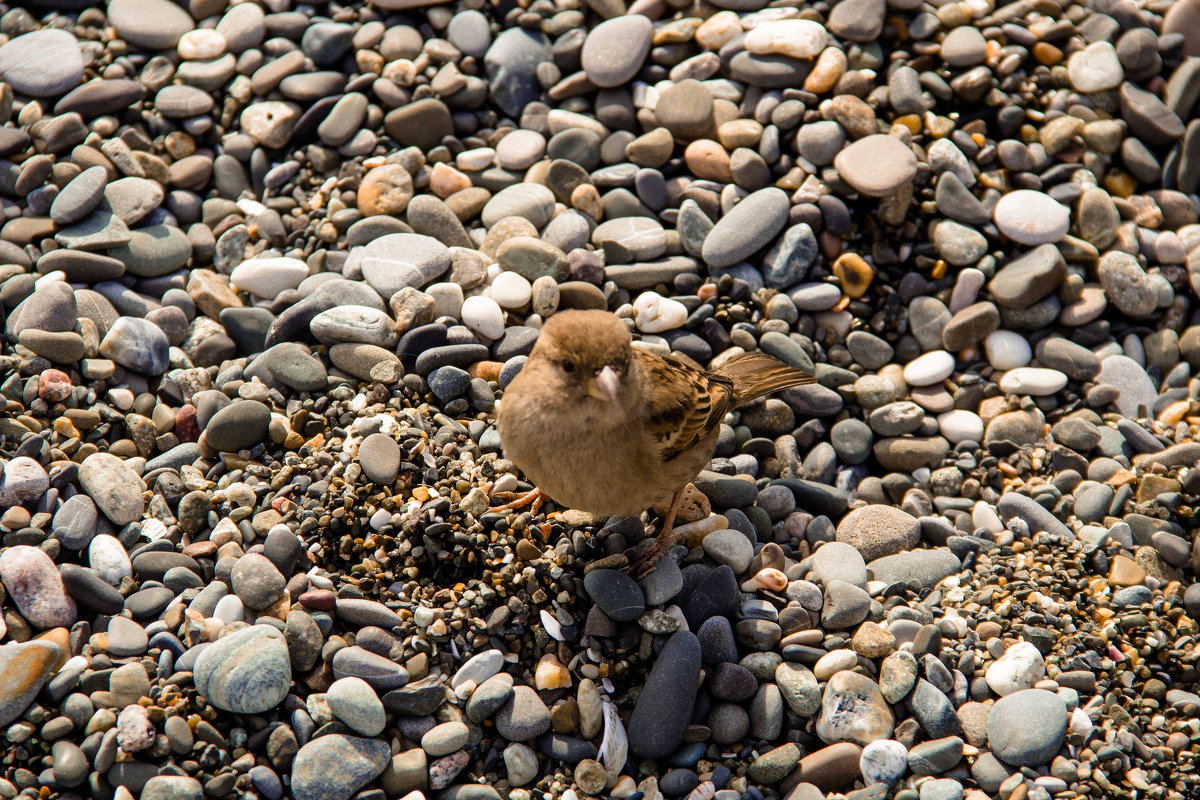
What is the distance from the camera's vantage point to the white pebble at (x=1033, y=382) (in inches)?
197

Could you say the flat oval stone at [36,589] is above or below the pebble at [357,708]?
above

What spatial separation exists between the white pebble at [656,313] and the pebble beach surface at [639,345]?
0.02 m

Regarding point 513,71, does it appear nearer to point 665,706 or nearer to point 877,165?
point 877,165

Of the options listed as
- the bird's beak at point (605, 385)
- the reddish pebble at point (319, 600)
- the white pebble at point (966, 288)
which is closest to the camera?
the bird's beak at point (605, 385)

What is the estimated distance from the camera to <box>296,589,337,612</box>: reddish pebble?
3602 millimetres

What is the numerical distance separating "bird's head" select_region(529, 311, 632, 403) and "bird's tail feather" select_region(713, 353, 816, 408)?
104 cm

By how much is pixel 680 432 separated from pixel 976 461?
213cm

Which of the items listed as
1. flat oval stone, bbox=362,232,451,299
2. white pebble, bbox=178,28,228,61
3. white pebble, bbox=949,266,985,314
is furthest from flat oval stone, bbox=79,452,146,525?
white pebble, bbox=949,266,985,314

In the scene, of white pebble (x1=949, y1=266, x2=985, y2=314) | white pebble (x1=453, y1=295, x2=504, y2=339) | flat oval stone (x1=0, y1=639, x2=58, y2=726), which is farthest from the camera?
white pebble (x1=949, y1=266, x2=985, y2=314)

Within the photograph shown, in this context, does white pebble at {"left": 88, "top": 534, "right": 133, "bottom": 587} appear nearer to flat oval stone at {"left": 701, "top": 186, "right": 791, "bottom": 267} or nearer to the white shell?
the white shell

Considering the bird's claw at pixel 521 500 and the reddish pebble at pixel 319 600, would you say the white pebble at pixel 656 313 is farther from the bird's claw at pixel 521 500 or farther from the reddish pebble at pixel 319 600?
the reddish pebble at pixel 319 600

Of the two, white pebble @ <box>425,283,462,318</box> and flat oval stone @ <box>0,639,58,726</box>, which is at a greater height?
white pebble @ <box>425,283,462,318</box>

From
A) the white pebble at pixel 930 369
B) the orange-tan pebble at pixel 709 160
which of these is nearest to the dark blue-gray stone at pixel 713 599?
the white pebble at pixel 930 369

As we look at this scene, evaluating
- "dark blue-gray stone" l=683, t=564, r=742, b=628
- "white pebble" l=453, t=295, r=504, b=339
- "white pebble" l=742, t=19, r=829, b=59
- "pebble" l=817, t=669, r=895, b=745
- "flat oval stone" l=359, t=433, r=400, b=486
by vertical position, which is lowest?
"pebble" l=817, t=669, r=895, b=745
